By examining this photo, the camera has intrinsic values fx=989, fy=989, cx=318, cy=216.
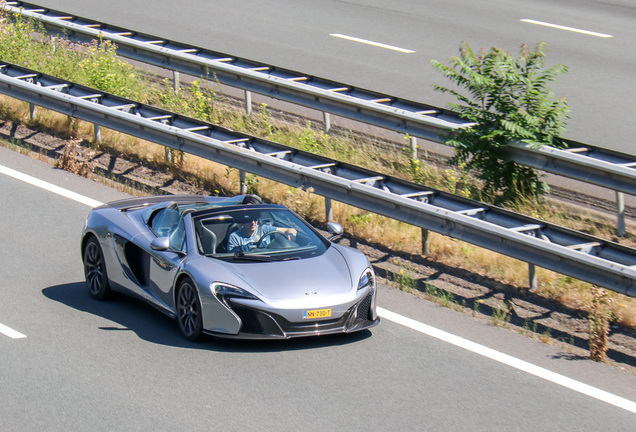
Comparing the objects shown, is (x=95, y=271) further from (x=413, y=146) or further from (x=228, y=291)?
(x=413, y=146)

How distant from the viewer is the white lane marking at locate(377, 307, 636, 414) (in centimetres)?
777

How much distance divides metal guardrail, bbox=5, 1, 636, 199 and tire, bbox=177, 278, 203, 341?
4551mm

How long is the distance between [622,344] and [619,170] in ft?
7.88

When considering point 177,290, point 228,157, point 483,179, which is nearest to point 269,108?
point 228,157

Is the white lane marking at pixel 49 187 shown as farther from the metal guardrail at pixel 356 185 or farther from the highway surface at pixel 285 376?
the highway surface at pixel 285 376

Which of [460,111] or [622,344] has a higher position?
[460,111]

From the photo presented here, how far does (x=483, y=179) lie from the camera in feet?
38.9

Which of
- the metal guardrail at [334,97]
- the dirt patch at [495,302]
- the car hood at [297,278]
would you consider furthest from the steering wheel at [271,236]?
the metal guardrail at [334,97]

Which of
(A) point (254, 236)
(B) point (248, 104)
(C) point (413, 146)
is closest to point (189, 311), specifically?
(A) point (254, 236)

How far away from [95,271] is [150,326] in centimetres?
114

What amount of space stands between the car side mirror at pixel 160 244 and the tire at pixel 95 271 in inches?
36.1

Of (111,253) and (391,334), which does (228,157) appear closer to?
(111,253)

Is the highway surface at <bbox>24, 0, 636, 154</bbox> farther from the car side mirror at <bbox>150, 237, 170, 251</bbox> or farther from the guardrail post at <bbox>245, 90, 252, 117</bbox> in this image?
the car side mirror at <bbox>150, 237, 170, 251</bbox>

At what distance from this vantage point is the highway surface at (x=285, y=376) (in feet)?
23.4
